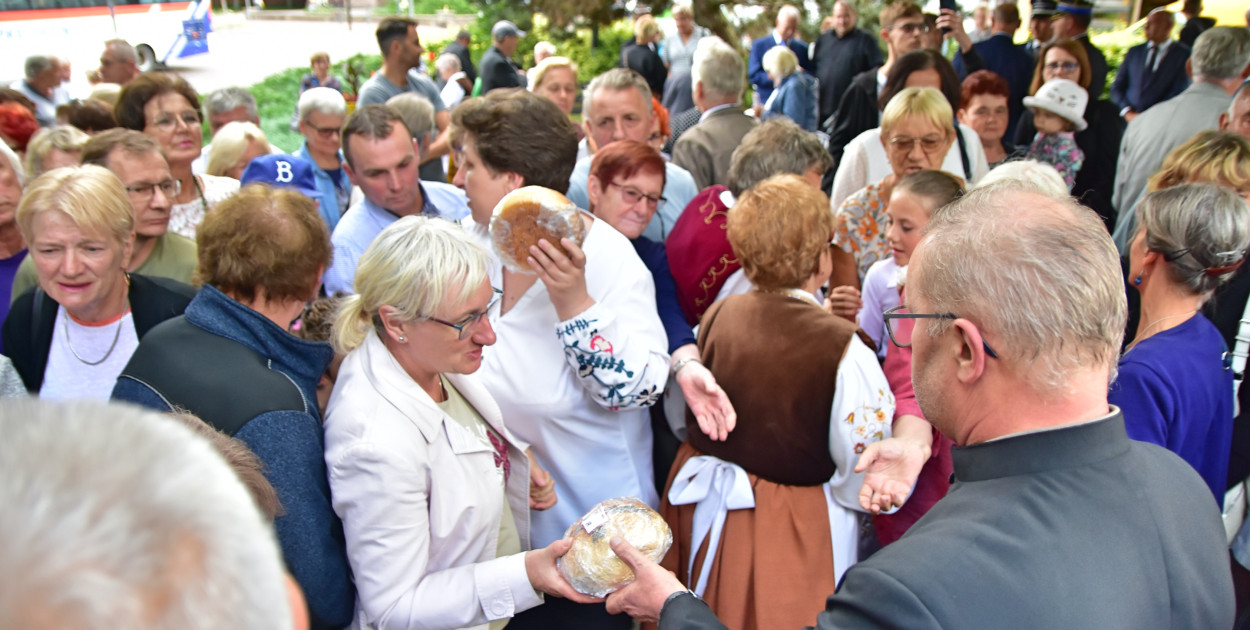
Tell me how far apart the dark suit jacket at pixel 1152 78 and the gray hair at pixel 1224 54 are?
2910 millimetres

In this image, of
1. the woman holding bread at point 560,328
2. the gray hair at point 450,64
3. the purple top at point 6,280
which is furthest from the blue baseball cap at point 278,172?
the gray hair at point 450,64

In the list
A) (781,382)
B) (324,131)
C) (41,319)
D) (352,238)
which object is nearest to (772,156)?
(781,382)

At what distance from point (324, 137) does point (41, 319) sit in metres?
2.52

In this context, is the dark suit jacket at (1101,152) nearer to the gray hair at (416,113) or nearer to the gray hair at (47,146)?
the gray hair at (416,113)

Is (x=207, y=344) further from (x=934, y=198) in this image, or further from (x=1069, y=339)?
(x=934, y=198)

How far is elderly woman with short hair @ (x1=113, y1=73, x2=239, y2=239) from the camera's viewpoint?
394cm

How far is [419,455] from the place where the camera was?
1.90m

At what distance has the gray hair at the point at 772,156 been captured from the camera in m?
3.33

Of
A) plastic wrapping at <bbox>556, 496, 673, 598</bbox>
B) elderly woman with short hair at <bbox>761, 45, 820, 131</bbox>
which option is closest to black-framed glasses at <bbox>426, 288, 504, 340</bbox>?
plastic wrapping at <bbox>556, 496, 673, 598</bbox>

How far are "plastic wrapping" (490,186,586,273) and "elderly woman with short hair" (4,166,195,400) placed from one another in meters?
1.20

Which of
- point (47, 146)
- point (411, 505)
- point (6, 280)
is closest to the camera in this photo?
point (411, 505)

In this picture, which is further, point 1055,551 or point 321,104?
point 321,104

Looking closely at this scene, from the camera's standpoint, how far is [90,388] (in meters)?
2.48

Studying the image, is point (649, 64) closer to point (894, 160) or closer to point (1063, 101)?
point (1063, 101)
